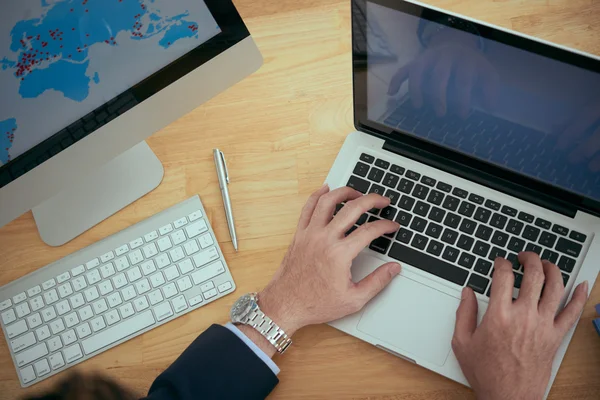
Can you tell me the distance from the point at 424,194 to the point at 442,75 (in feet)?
0.68

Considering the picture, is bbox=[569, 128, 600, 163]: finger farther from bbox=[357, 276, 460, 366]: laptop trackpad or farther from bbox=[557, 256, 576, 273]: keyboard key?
bbox=[357, 276, 460, 366]: laptop trackpad

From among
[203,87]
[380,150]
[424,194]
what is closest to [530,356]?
[424,194]

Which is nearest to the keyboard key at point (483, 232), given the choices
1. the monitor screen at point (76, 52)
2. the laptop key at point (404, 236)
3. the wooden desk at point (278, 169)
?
the laptop key at point (404, 236)

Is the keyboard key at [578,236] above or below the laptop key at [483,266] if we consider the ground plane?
above

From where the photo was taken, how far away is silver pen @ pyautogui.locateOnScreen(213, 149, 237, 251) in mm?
960

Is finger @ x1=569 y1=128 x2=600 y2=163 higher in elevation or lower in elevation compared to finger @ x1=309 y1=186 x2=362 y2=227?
higher

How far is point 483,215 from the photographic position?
0.87 metres

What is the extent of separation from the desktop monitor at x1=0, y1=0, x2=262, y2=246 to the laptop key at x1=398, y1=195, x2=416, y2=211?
12.3 inches

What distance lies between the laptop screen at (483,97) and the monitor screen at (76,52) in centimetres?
26

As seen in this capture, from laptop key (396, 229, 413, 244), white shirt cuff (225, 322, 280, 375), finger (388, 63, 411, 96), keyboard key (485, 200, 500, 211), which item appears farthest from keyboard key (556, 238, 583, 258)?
white shirt cuff (225, 322, 280, 375)

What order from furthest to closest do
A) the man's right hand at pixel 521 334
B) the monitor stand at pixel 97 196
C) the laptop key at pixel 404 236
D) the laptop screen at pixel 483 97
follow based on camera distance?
1. the monitor stand at pixel 97 196
2. the laptop key at pixel 404 236
3. the man's right hand at pixel 521 334
4. the laptop screen at pixel 483 97

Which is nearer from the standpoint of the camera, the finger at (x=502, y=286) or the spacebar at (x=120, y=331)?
the finger at (x=502, y=286)

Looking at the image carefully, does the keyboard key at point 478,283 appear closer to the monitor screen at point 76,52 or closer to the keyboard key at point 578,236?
the keyboard key at point 578,236

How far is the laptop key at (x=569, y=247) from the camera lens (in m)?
0.83
